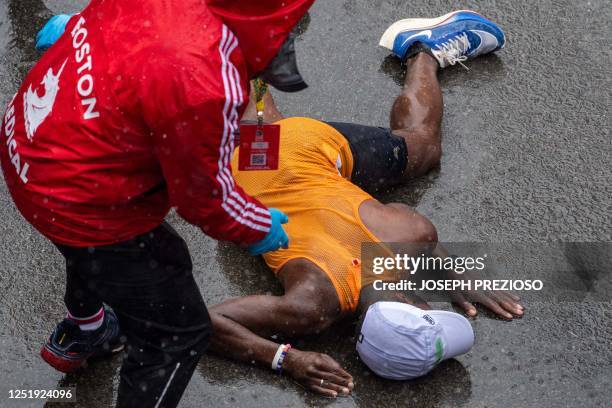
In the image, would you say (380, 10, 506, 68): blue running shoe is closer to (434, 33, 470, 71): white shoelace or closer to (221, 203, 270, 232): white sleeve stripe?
(434, 33, 470, 71): white shoelace

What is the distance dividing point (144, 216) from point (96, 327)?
0.82 m

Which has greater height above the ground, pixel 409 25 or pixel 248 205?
pixel 248 205

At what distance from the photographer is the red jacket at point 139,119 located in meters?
2.43

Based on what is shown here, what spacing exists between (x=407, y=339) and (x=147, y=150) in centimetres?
126

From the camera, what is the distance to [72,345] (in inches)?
134

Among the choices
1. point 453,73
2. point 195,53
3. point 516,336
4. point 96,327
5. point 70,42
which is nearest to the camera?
point 195,53

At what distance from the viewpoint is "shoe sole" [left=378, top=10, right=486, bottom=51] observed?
15.6 ft

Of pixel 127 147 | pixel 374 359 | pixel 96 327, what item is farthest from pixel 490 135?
pixel 127 147

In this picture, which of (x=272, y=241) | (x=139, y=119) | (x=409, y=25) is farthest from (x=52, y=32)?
(x=139, y=119)

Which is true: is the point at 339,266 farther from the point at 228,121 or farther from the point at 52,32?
the point at 52,32

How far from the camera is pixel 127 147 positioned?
100 inches

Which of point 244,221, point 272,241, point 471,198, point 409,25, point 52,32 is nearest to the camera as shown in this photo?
point 244,221

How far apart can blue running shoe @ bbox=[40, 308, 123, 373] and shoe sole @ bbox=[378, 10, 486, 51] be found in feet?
6.93

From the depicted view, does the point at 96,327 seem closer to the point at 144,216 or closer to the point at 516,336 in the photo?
the point at 144,216
